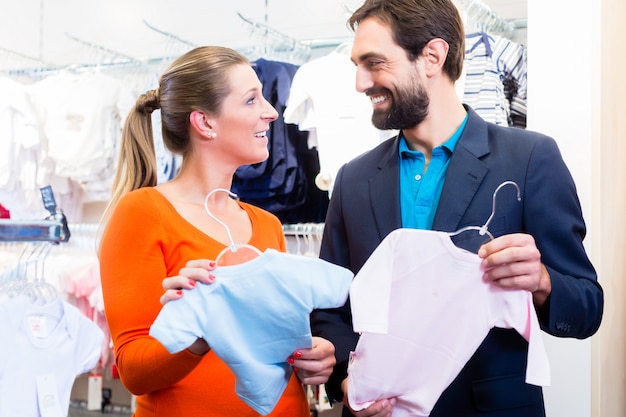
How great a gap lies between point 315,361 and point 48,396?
0.92 metres

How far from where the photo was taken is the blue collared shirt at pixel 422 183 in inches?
65.5

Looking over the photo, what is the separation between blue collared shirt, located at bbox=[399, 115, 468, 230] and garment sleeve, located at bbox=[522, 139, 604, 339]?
0.20 m

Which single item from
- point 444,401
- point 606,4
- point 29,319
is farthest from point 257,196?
point 444,401

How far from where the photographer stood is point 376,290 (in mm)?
1391

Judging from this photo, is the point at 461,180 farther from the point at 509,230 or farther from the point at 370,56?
the point at 370,56

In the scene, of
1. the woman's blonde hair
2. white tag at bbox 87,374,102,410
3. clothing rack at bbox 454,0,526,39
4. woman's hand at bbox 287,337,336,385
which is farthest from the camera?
white tag at bbox 87,374,102,410

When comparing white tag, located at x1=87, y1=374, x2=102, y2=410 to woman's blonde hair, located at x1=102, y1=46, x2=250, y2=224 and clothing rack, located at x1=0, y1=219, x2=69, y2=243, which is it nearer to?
woman's blonde hair, located at x1=102, y1=46, x2=250, y2=224

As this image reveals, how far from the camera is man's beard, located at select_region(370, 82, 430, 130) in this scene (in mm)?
1682

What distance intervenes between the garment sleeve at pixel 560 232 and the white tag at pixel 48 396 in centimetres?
135

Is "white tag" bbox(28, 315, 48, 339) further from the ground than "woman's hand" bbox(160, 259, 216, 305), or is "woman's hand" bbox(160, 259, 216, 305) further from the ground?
"woman's hand" bbox(160, 259, 216, 305)

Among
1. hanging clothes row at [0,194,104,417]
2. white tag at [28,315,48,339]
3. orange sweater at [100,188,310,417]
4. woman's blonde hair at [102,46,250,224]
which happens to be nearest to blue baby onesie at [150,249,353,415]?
orange sweater at [100,188,310,417]

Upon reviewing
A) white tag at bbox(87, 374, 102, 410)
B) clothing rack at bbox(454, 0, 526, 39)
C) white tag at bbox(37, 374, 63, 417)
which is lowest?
white tag at bbox(87, 374, 102, 410)

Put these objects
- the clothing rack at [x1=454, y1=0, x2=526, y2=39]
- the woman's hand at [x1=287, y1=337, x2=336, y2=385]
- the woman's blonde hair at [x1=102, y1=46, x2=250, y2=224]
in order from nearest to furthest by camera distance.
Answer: the woman's hand at [x1=287, y1=337, x2=336, y2=385] < the woman's blonde hair at [x1=102, y1=46, x2=250, y2=224] < the clothing rack at [x1=454, y1=0, x2=526, y2=39]

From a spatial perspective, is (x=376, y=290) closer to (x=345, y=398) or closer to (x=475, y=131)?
(x=345, y=398)
